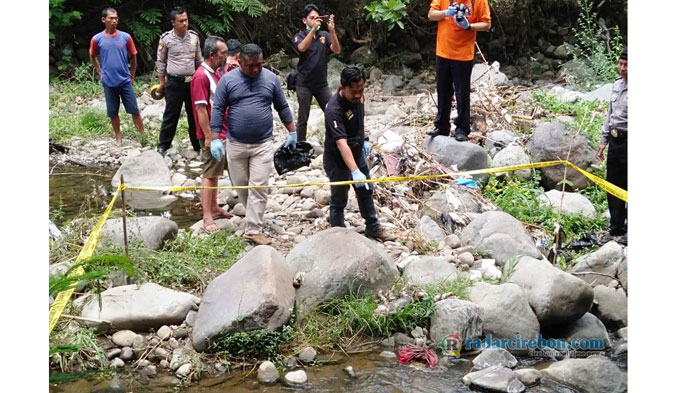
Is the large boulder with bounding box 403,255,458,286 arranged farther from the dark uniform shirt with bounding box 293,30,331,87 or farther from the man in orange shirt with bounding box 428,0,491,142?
the dark uniform shirt with bounding box 293,30,331,87

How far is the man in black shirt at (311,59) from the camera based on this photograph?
8.97 metres

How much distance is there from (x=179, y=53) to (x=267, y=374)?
17.3 ft

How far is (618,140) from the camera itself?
6.99m

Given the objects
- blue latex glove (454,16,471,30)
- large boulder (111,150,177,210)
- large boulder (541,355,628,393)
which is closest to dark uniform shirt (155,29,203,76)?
large boulder (111,150,177,210)

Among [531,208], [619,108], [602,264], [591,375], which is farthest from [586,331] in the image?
[531,208]

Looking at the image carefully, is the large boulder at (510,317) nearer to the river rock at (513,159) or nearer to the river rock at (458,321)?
the river rock at (458,321)

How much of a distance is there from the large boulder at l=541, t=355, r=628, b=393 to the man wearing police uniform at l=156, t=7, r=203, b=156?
19.2 ft

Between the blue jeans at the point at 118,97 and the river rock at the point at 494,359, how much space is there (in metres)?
6.55

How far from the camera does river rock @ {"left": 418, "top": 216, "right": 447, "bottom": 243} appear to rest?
286 inches

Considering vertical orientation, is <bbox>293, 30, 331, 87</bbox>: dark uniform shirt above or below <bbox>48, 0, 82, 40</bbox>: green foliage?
below

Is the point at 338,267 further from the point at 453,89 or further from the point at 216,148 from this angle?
the point at 453,89

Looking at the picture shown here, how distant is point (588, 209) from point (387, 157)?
213 cm

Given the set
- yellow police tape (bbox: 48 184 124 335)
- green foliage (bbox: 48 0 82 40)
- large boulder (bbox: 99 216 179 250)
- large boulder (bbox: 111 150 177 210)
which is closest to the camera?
yellow police tape (bbox: 48 184 124 335)

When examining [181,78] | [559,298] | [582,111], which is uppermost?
[181,78]
